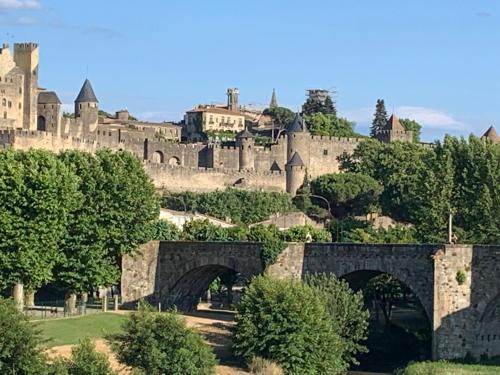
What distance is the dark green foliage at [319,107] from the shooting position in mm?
161125

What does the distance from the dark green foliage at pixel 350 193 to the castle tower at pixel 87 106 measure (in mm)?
22607

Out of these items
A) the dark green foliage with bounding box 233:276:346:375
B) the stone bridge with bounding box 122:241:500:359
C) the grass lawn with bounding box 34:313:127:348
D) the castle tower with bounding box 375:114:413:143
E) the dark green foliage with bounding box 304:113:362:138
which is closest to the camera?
the dark green foliage with bounding box 233:276:346:375

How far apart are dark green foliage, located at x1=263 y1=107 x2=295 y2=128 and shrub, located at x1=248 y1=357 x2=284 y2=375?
105 metres

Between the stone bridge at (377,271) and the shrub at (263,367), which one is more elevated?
the stone bridge at (377,271)

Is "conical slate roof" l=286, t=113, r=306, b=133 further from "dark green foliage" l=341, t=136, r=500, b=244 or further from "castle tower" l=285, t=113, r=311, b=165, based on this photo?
"dark green foliage" l=341, t=136, r=500, b=244

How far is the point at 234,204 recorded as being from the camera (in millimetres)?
104938

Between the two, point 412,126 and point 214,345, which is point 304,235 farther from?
point 412,126

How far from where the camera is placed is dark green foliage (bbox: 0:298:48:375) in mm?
47219

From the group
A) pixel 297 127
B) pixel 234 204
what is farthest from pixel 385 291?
pixel 297 127

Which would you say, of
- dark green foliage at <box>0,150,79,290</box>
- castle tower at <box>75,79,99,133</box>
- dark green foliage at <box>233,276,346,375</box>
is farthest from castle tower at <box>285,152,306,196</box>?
dark green foliage at <box>233,276,346,375</box>

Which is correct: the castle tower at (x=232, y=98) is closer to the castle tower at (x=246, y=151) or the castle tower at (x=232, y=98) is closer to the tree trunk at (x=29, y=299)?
the castle tower at (x=246, y=151)

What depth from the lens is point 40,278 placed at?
6325 centimetres

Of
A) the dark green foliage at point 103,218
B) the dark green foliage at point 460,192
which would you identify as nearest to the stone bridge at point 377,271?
the dark green foliage at point 103,218

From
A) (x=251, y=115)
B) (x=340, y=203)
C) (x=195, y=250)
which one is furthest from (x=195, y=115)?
(x=195, y=250)
